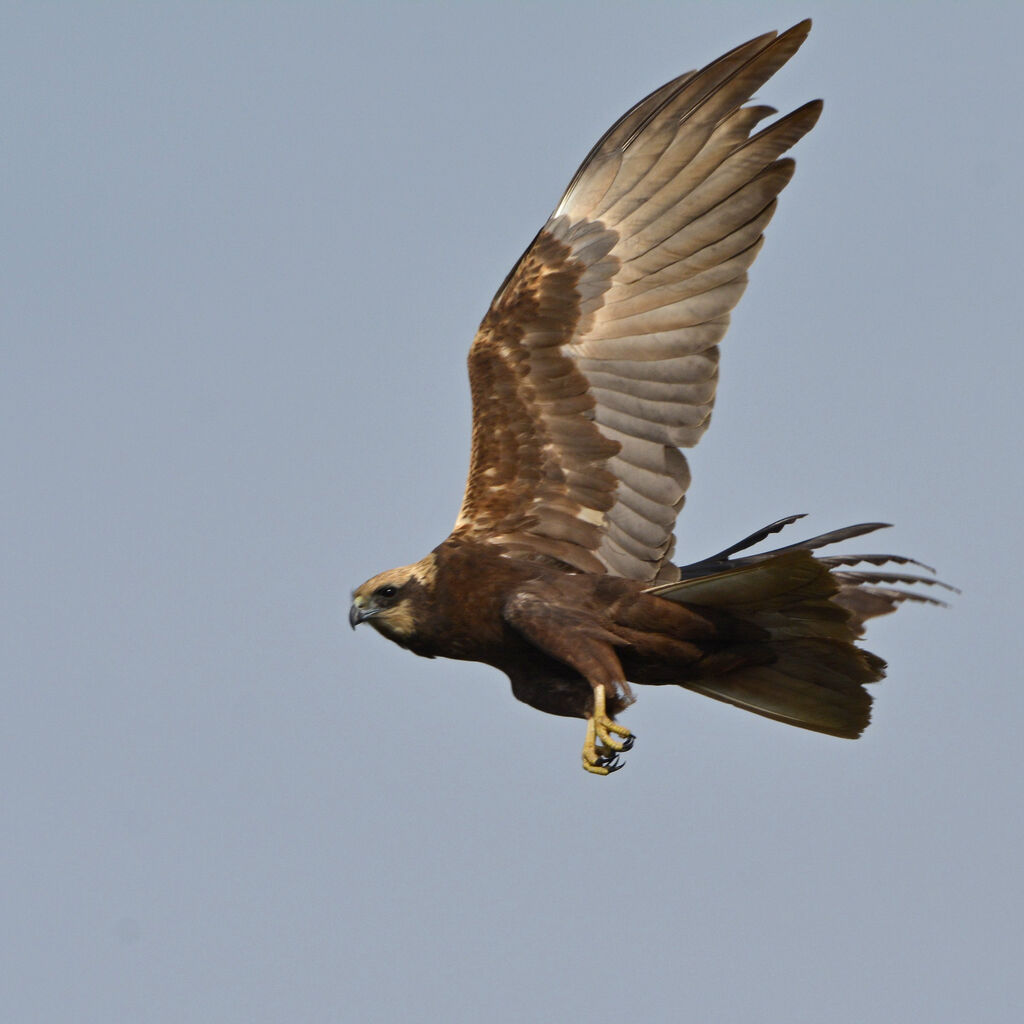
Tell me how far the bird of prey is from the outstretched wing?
1 cm

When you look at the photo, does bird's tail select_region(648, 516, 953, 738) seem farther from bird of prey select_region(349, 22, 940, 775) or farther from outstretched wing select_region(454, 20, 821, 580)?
outstretched wing select_region(454, 20, 821, 580)

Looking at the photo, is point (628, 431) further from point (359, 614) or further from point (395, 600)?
point (359, 614)

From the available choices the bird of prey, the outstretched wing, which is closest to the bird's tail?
the bird of prey

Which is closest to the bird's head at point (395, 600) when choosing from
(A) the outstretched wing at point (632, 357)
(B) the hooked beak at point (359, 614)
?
(B) the hooked beak at point (359, 614)

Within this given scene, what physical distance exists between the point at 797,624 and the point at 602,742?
121cm

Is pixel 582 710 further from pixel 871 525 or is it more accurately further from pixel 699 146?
pixel 699 146

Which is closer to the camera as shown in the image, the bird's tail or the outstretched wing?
the bird's tail

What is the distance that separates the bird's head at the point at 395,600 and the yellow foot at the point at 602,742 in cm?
133

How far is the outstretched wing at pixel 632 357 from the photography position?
28.5 ft

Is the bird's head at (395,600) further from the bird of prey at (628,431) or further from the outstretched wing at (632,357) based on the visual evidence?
the outstretched wing at (632,357)

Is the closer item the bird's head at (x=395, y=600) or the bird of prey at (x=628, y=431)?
the bird of prey at (x=628, y=431)

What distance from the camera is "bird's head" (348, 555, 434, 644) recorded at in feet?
27.6

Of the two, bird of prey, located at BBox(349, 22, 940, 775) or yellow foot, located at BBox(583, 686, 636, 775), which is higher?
bird of prey, located at BBox(349, 22, 940, 775)

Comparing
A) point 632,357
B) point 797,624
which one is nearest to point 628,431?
point 632,357
